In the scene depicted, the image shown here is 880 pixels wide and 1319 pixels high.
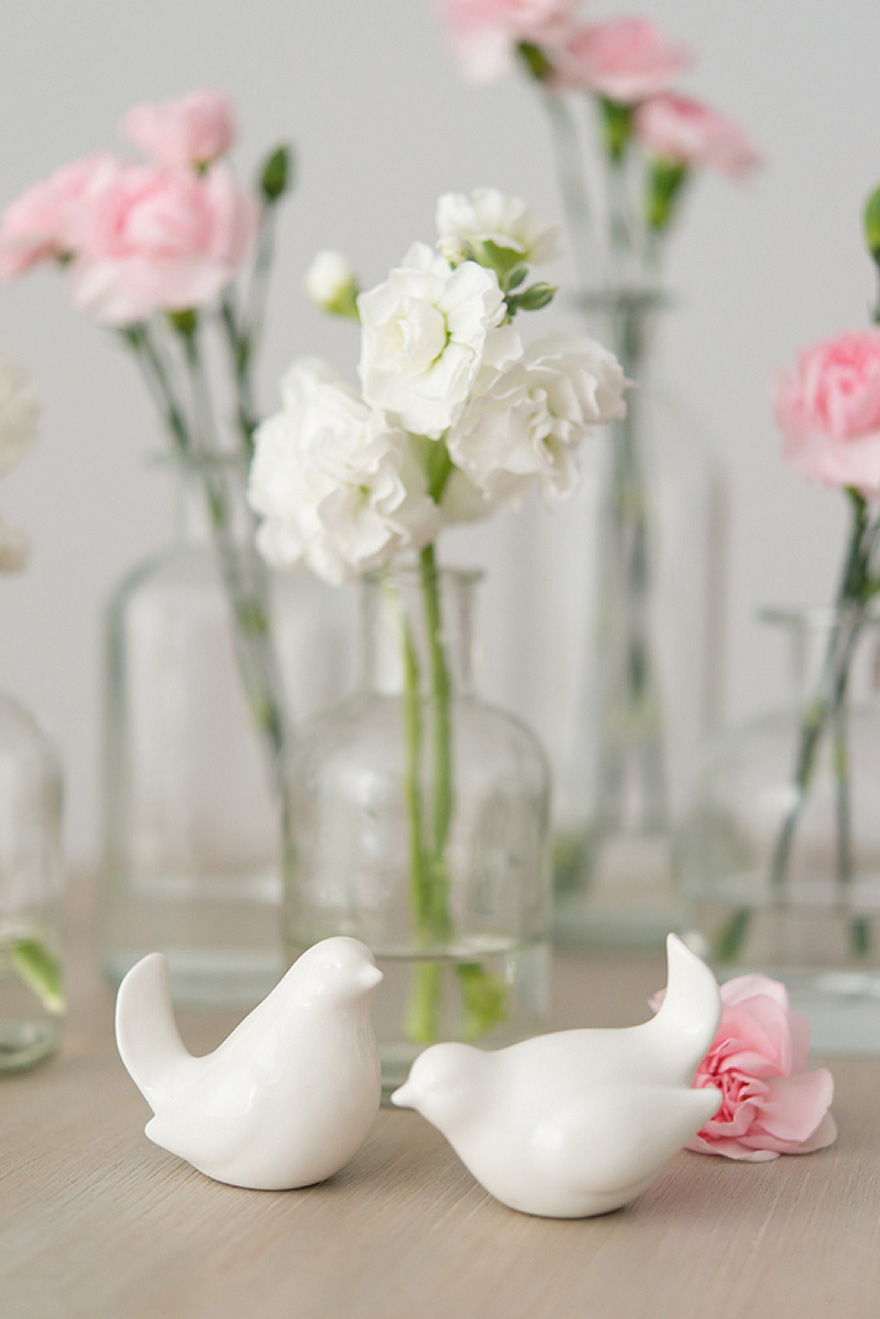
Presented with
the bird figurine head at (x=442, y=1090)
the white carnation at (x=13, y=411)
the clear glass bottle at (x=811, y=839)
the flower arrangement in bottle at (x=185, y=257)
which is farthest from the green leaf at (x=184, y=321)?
the bird figurine head at (x=442, y=1090)

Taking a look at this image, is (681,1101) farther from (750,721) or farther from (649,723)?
(649,723)

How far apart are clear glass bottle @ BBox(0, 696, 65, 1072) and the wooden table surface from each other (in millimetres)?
65

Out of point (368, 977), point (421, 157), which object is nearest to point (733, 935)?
point (368, 977)

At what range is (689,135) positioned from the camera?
2.75 ft

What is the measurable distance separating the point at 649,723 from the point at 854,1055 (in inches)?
11.0

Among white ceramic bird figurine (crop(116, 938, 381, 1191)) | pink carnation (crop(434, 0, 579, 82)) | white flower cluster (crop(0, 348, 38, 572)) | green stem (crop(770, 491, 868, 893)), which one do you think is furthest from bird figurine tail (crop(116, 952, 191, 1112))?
pink carnation (crop(434, 0, 579, 82))

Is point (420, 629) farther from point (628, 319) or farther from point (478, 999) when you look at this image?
point (628, 319)

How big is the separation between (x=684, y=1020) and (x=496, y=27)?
0.56 m

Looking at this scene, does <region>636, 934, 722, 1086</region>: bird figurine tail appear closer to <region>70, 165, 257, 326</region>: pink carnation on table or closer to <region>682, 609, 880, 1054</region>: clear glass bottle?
<region>682, 609, 880, 1054</region>: clear glass bottle

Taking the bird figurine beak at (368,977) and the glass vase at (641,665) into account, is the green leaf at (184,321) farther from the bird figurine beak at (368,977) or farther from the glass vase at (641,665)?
the bird figurine beak at (368,977)

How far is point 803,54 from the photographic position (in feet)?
4.09

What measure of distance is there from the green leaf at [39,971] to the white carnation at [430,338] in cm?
30

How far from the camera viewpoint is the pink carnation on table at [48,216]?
735mm

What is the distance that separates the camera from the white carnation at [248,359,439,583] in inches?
22.7
